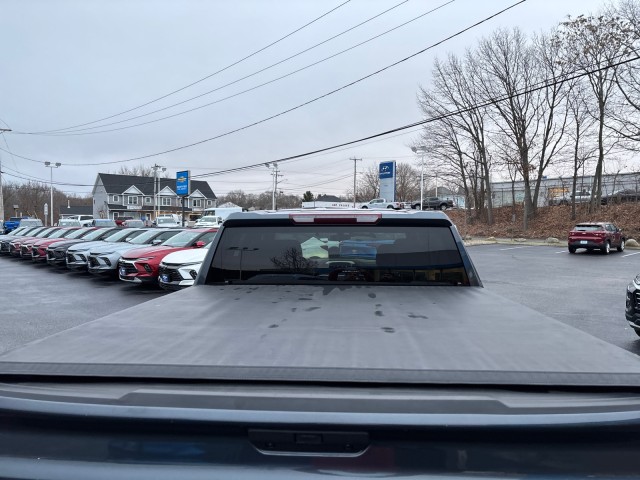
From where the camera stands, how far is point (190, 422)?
4.54ft

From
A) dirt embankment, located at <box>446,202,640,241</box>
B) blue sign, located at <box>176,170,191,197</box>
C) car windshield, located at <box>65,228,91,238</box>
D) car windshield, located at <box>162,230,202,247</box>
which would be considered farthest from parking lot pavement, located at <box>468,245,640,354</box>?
blue sign, located at <box>176,170,191,197</box>

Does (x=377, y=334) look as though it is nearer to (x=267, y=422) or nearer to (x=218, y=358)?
(x=218, y=358)

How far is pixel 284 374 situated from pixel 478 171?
49151 mm

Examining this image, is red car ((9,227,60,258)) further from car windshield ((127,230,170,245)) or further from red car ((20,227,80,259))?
car windshield ((127,230,170,245))

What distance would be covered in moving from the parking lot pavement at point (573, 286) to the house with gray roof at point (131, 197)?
69577 millimetres

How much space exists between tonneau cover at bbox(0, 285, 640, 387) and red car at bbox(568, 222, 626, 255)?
2681 centimetres

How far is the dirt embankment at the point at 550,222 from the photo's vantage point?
37.4 metres

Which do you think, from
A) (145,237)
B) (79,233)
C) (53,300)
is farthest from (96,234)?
(53,300)

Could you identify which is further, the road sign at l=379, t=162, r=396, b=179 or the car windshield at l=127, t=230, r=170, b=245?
the road sign at l=379, t=162, r=396, b=179

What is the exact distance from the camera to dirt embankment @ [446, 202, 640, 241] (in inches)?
1474

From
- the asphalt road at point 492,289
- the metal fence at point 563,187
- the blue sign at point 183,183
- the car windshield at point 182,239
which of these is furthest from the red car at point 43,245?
the metal fence at point 563,187

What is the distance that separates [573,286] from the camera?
14312 millimetres

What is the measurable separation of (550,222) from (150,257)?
37824 mm

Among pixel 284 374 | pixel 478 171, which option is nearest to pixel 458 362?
pixel 284 374
